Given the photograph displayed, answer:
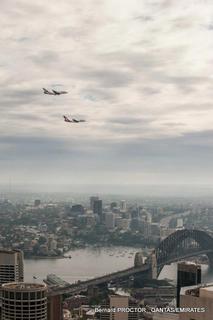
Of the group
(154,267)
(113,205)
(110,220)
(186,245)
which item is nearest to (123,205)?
(113,205)

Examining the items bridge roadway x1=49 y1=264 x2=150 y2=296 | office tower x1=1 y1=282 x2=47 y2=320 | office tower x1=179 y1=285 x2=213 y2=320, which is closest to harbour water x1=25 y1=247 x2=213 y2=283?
bridge roadway x1=49 y1=264 x2=150 y2=296

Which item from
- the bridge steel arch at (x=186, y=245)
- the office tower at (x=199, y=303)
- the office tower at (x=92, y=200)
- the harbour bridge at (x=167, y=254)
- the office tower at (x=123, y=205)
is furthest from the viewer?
the office tower at (x=123, y=205)

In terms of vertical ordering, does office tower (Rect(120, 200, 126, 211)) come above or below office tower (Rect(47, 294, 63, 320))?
above

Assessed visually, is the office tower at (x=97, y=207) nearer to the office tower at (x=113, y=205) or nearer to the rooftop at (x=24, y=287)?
the office tower at (x=113, y=205)

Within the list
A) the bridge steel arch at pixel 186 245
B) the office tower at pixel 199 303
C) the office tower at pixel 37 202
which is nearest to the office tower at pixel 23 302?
the office tower at pixel 199 303

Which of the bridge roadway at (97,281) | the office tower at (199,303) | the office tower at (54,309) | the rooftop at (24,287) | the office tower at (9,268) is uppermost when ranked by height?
the office tower at (199,303)

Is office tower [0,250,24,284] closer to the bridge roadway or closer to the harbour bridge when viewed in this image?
the bridge roadway

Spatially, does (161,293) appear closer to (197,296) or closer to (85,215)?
(197,296)
